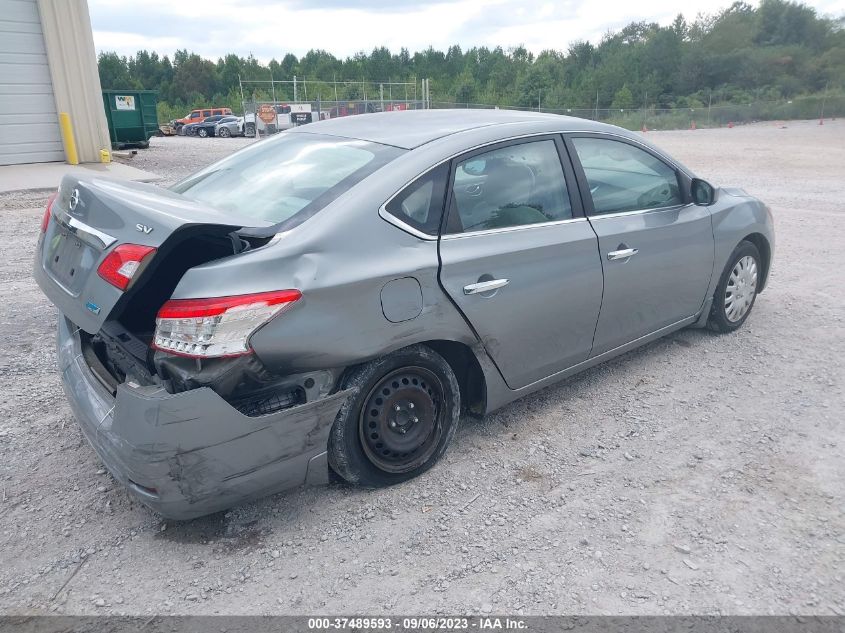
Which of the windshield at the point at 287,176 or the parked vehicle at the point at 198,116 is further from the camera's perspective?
the parked vehicle at the point at 198,116

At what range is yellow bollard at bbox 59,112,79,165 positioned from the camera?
14.6 metres

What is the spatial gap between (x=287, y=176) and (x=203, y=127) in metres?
39.4

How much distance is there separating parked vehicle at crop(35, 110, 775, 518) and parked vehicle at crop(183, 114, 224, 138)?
3823 centimetres

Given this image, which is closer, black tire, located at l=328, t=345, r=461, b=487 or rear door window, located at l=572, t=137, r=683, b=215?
black tire, located at l=328, t=345, r=461, b=487

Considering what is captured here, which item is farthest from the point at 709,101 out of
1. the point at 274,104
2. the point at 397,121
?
the point at 397,121

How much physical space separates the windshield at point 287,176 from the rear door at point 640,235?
4.20ft

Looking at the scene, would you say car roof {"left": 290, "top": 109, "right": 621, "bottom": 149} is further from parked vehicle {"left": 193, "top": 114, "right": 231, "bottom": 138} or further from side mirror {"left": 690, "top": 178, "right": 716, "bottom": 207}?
parked vehicle {"left": 193, "top": 114, "right": 231, "bottom": 138}

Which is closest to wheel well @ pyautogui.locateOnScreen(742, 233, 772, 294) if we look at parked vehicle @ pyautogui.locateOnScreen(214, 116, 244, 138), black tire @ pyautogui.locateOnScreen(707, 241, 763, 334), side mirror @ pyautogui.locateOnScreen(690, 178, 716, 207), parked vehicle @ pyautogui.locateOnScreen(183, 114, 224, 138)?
black tire @ pyautogui.locateOnScreen(707, 241, 763, 334)

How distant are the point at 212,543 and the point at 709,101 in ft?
197

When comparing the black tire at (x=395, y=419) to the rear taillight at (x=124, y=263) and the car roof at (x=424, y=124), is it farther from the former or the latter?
the car roof at (x=424, y=124)

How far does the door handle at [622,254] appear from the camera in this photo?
3668 millimetres

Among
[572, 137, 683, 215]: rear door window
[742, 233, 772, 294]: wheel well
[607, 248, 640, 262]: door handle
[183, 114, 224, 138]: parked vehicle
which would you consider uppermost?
[572, 137, 683, 215]: rear door window

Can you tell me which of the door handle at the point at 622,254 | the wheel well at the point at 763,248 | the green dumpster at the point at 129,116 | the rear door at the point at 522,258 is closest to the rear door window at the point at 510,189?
the rear door at the point at 522,258

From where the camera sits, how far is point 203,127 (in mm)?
39125
